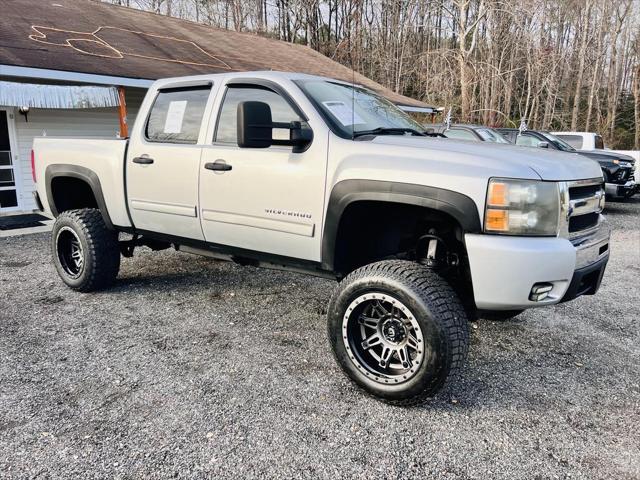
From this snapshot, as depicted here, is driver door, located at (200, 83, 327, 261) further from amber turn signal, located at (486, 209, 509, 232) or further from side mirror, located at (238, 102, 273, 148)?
amber turn signal, located at (486, 209, 509, 232)

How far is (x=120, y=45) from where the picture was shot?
11.6 meters

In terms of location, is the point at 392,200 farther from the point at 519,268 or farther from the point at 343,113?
the point at 343,113

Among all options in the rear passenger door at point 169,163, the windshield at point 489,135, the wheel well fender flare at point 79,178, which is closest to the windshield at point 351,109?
the rear passenger door at point 169,163

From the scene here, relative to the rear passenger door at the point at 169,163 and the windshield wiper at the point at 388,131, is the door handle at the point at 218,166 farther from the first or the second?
the windshield wiper at the point at 388,131

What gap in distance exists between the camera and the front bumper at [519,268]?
2664mm

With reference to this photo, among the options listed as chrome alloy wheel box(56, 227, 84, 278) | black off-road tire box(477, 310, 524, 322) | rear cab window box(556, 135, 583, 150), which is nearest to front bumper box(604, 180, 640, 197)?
rear cab window box(556, 135, 583, 150)

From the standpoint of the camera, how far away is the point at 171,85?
431cm

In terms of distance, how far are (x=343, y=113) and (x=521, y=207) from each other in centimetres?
141

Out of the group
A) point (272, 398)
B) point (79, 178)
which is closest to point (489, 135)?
point (79, 178)

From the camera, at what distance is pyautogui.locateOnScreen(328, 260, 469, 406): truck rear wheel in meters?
2.79

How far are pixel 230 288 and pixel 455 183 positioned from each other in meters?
3.03

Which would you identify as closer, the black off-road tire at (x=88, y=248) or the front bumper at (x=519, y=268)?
the front bumper at (x=519, y=268)

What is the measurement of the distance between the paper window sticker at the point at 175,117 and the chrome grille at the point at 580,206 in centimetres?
289

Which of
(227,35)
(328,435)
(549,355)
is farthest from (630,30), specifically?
(328,435)
